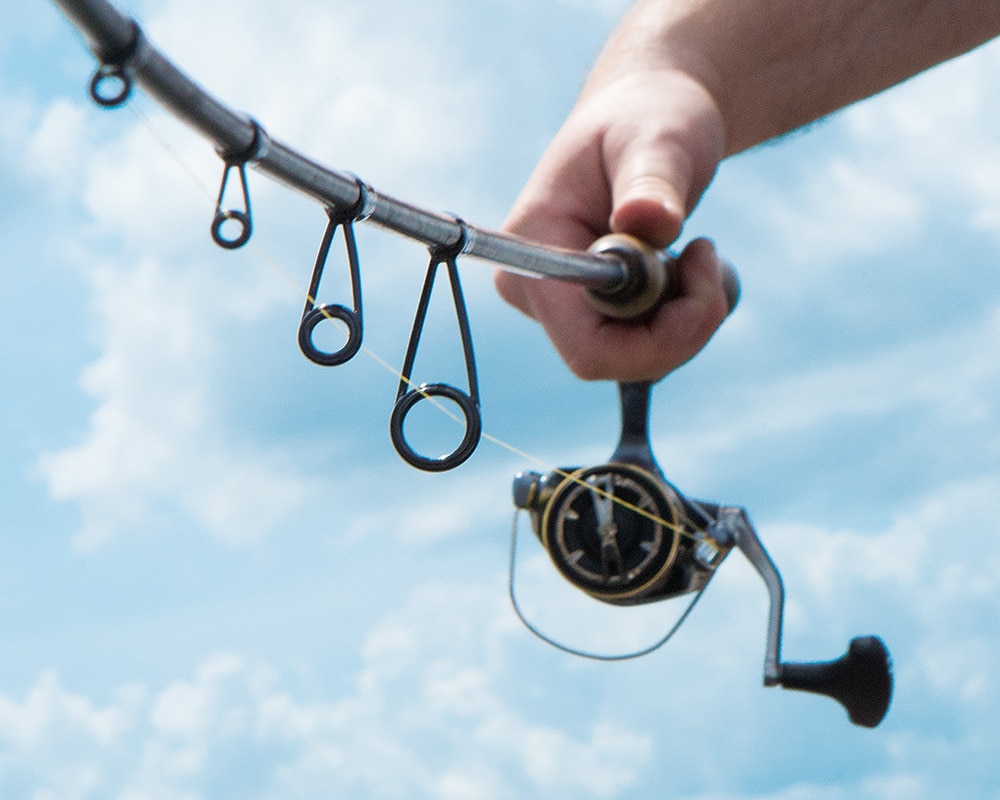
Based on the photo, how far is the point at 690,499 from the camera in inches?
111

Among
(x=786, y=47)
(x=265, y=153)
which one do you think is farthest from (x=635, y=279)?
(x=265, y=153)

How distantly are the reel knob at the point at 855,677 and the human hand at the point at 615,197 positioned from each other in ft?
2.26

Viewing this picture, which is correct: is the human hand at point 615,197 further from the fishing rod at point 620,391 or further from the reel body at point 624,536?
the reel body at point 624,536

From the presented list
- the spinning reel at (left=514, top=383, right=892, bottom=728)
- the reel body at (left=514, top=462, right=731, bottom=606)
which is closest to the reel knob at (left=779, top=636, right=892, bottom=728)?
the spinning reel at (left=514, top=383, right=892, bottom=728)

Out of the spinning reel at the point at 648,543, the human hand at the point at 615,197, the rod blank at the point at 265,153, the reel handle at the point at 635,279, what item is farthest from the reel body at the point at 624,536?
the rod blank at the point at 265,153

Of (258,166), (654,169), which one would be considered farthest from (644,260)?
(258,166)

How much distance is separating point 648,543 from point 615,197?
74 centimetres

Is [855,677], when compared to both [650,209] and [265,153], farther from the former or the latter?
[265,153]


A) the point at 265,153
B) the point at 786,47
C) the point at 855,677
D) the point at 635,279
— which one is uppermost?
the point at 786,47

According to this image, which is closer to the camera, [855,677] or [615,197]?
[615,197]

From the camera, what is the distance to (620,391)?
113 inches

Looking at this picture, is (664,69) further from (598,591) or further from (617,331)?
(598,591)

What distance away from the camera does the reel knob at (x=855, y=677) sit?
2.83m

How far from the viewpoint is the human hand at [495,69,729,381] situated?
2510 mm
